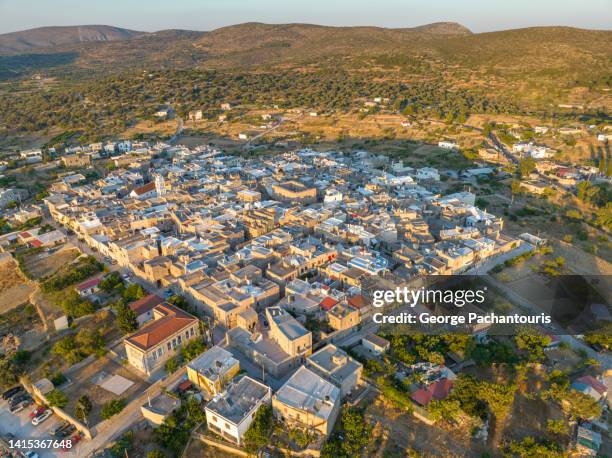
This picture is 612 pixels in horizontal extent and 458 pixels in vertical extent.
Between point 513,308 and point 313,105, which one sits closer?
point 513,308

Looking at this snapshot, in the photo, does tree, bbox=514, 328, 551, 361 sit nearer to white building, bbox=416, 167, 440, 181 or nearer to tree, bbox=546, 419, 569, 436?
tree, bbox=546, 419, 569, 436

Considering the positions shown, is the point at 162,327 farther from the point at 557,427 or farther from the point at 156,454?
the point at 557,427

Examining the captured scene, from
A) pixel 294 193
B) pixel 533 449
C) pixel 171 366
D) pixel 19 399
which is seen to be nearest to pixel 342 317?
pixel 171 366

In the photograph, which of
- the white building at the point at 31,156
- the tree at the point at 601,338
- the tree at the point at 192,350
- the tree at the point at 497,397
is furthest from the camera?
the white building at the point at 31,156

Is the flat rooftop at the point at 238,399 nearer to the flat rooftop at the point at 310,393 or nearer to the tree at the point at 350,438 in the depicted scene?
the flat rooftop at the point at 310,393

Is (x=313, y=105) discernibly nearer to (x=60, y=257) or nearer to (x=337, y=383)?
(x=60, y=257)

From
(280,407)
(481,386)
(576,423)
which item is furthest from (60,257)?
(576,423)
